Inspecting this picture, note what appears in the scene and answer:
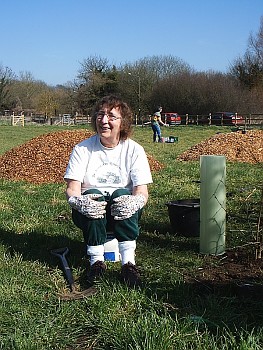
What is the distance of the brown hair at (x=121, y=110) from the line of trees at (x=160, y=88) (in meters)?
38.4

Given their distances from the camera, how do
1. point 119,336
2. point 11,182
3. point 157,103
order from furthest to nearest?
1. point 157,103
2. point 11,182
3. point 119,336

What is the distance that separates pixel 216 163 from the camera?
4.52 metres

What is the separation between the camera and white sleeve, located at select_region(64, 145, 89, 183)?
4.25 metres

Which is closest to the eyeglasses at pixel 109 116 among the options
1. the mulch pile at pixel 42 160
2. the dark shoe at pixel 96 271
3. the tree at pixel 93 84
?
the dark shoe at pixel 96 271

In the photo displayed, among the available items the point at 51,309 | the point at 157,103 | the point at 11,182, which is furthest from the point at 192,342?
the point at 157,103

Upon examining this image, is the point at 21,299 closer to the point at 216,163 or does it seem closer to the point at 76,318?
the point at 76,318

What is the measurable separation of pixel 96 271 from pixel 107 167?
905 mm

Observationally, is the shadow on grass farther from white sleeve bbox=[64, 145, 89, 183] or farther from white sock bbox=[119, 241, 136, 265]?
white sleeve bbox=[64, 145, 89, 183]

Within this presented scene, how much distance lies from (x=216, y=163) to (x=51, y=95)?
66.3m

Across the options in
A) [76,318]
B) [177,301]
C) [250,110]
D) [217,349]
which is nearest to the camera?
[217,349]

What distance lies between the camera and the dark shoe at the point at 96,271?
3.83 m

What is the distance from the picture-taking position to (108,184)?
432 centimetres

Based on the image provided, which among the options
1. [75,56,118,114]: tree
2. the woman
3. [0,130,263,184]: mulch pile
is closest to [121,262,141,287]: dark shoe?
the woman

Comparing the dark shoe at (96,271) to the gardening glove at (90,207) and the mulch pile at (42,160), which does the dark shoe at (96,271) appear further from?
the mulch pile at (42,160)
